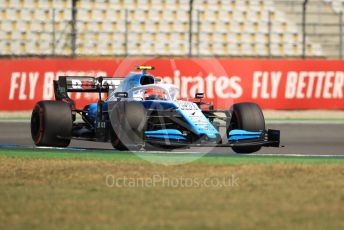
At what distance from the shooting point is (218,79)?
25609 mm

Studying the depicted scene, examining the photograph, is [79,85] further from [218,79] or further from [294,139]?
[218,79]

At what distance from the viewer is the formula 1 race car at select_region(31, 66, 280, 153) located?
1377cm

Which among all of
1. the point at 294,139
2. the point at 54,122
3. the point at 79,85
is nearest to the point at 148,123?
the point at 54,122

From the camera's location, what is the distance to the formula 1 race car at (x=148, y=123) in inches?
542

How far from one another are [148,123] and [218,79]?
1131 cm

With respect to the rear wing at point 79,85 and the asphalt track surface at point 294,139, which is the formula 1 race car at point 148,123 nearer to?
the rear wing at point 79,85

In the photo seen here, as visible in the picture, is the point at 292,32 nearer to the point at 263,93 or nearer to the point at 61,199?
the point at 263,93

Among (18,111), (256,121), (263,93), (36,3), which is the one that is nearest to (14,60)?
(18,111)

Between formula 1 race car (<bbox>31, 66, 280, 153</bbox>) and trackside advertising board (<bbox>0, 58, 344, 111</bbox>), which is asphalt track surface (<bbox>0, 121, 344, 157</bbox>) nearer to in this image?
formula 1 race car (<bbox>31, 66, 280, 153</bbox>)

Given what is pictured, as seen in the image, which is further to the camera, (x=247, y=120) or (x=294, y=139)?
(x=294, y=139)

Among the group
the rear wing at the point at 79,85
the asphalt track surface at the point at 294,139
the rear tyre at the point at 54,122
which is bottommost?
the asphalt track surface at the point at 294,139

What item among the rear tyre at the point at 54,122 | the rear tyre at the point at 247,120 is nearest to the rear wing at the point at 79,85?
the rear tyre at the point at 54,122

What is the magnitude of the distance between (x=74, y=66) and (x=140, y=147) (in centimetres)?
1194

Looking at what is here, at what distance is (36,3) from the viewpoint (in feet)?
91.7
